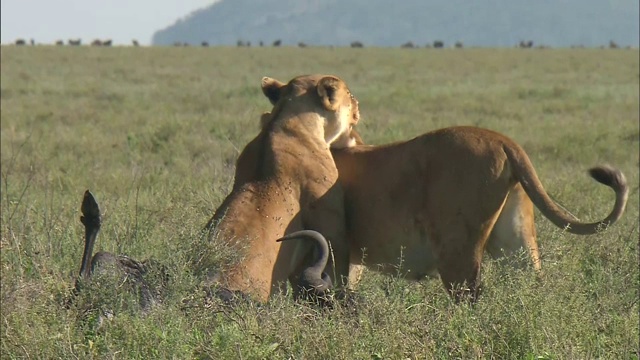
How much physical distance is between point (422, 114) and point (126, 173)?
8.86 metres

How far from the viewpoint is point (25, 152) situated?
1316 cm

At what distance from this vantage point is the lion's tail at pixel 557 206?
579 cm

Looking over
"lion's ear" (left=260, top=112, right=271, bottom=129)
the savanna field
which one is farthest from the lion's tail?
"lion's ear" (left=260, top=112, right=271, bottom=129)

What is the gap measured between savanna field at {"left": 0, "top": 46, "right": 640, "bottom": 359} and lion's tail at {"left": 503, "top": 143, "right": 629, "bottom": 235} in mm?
107

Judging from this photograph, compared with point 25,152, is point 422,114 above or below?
below

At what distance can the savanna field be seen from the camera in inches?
191

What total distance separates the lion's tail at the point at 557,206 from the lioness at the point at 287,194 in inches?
35.8

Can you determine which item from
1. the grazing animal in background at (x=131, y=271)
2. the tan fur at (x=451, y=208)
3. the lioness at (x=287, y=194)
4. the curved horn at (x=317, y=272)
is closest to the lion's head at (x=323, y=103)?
the lioness at (x=287, y=194)

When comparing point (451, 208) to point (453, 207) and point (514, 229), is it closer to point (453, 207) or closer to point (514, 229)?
point (453, 207)

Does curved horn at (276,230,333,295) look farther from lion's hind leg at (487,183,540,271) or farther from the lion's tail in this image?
the lion's tail

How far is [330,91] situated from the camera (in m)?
6.81

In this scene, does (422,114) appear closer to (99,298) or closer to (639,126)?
(639,126)

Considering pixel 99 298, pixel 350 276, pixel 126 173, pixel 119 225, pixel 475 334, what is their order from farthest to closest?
pixel 126 173 → pixel 119 225 → pixel 350 276 → pixel 99 298 → pixel 475 334

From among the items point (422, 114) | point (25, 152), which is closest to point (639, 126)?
point (422, 114)
